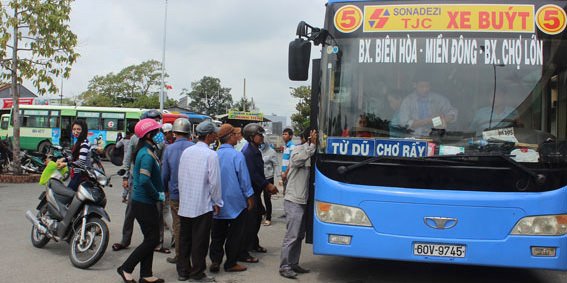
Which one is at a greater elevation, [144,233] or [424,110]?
[424,110]

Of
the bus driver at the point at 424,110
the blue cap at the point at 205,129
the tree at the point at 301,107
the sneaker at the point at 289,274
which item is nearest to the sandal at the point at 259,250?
the sneaker at the point at 289,274

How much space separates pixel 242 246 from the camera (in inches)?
255

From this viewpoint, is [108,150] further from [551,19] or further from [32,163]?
[551,19]

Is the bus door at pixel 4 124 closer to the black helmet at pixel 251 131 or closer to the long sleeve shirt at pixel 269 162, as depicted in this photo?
the long sleeve shirt at pixel 269 162

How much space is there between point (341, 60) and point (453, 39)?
3.61ft

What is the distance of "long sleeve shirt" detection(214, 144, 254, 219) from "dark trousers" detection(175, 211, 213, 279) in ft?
1.39

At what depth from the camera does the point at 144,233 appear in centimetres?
512

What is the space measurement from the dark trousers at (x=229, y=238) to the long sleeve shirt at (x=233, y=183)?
0.13m

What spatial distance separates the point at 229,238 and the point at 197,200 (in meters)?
0.91

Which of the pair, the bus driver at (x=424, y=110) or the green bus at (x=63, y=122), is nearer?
the bus driver at (x=424, y=110)

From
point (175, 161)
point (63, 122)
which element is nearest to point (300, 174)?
point (175, 161)

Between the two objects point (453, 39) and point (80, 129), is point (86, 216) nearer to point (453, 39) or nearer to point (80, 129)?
point (80, 129)

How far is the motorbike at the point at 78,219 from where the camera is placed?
5859 millimetres

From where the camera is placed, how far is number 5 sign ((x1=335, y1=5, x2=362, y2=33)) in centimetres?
505
